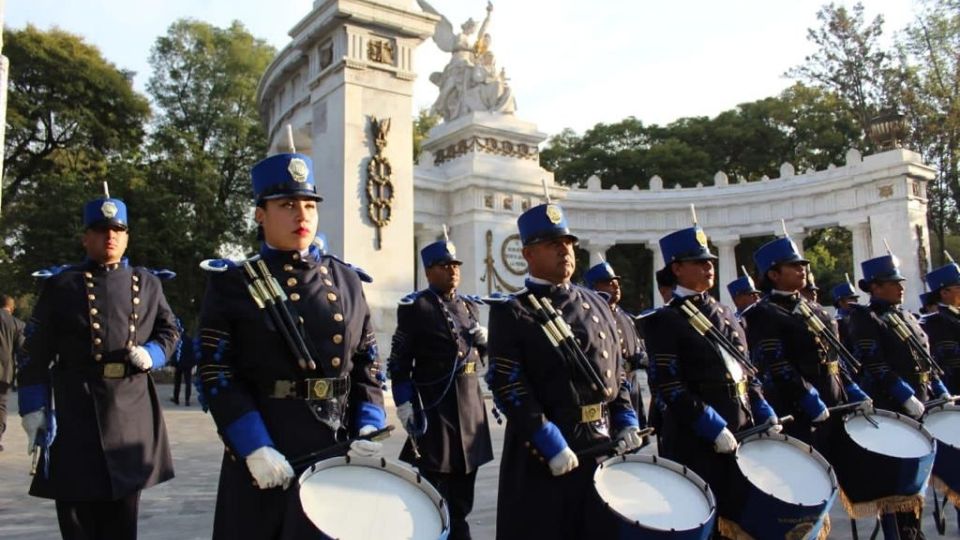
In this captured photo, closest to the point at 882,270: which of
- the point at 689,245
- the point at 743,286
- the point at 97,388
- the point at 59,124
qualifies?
the point at 743,286

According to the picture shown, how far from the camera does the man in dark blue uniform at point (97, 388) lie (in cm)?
499

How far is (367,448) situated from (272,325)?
67cm

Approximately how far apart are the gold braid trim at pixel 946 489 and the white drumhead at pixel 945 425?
31cm

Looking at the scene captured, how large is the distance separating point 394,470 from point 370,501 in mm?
222

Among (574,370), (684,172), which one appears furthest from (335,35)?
(684,172)

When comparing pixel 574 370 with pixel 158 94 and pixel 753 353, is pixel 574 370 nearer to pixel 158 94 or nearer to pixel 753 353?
pixel 753 353

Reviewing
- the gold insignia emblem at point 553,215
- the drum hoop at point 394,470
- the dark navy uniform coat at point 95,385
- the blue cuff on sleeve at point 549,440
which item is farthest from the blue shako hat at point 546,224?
the dark navy uniform coat at point 95,385

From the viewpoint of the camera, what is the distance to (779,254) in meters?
6.53

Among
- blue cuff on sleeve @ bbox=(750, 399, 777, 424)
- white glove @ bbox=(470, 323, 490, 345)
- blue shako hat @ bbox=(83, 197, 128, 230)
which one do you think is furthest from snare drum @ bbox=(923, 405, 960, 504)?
blue shako hat @ bbox=(83, 197, 128, 230)

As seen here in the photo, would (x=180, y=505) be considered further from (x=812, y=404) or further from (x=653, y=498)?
(x=812, y=404)

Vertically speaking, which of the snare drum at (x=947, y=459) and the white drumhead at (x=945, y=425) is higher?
the white drumhead at (x=945, y=425)

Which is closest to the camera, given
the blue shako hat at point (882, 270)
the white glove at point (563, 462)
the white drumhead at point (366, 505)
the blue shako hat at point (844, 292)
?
the white drumhead at point (366, 505)

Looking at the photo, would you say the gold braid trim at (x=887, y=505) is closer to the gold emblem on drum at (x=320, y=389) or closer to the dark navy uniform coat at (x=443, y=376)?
the dark navy uniform coat at (x=443, y=376)

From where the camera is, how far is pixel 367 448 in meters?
3.29
